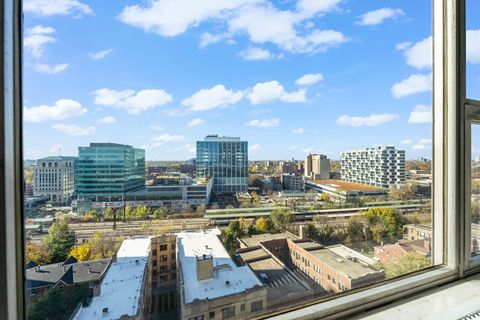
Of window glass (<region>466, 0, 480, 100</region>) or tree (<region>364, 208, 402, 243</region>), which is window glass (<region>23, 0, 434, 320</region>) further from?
window glass (<region>466, 0, 480, 100</region>)

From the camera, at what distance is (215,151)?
88 centimetres

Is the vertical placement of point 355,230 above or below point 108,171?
below

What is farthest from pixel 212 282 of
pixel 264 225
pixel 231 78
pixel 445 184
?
pixel 445 184

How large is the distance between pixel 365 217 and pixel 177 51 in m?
1.04

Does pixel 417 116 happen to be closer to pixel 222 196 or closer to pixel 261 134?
pixel 261 134

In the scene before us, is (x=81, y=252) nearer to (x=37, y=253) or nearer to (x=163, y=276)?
(x=37, y=253)

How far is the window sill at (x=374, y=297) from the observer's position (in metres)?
0.94

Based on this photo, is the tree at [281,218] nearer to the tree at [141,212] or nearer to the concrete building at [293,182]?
the concrete building at [293,182]

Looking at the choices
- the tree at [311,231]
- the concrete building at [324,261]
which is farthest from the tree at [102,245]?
the tree at [311,231]

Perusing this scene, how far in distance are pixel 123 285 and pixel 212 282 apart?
274 millimetres

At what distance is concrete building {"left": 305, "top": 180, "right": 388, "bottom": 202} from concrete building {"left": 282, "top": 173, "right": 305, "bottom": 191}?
3 centimetres

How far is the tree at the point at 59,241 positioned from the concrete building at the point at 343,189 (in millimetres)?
808

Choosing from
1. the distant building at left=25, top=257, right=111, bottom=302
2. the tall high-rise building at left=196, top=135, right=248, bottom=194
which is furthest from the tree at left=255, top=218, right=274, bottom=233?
the distant building at left=25, top=257, right=111, bottom=302

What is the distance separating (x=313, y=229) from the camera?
41.0 inches
